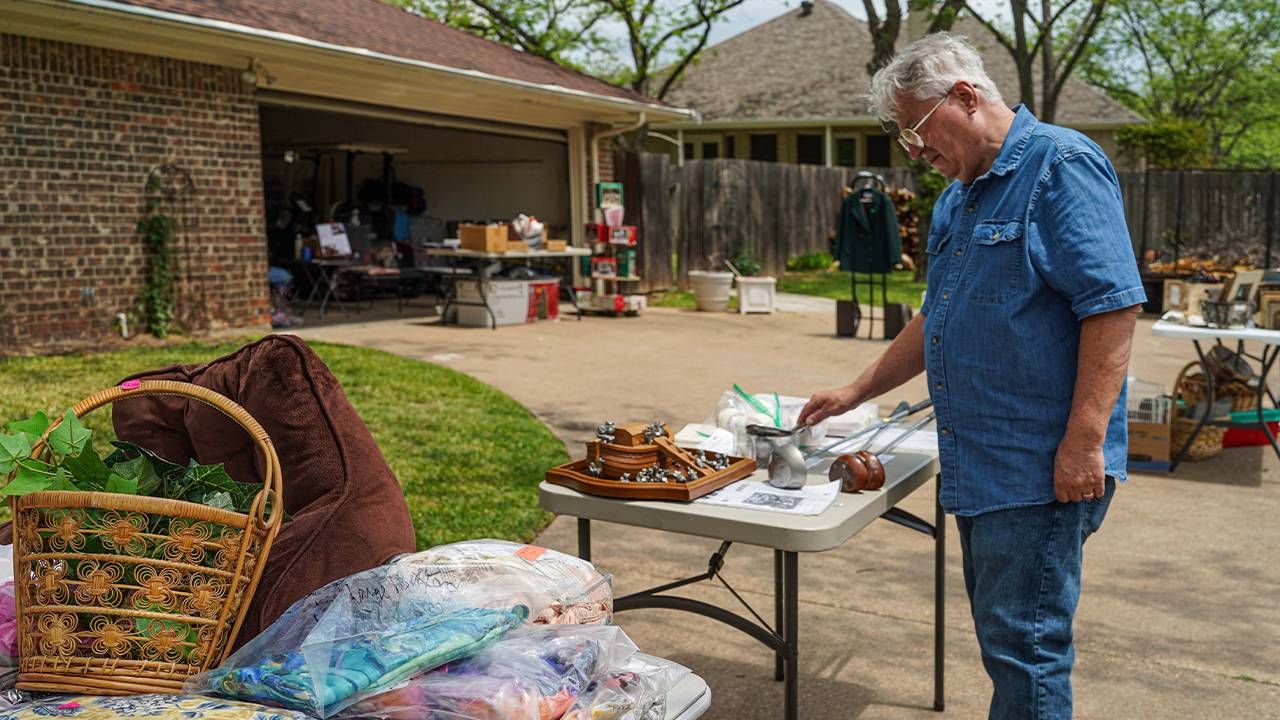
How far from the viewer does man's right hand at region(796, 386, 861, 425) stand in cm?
309

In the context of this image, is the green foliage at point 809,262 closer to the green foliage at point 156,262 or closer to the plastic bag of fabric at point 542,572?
the green foliage at point 156,262

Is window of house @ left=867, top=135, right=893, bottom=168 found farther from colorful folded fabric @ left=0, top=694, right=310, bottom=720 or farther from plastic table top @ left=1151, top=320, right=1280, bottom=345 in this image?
colorful folded fabric @ left=0, top=694, right=310, bottom=720

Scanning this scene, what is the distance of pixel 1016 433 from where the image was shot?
246 centimetres

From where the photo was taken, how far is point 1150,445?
6.74m

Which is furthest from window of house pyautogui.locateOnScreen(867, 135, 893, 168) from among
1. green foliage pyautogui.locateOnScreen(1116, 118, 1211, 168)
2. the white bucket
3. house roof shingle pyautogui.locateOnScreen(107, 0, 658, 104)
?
the white bucket

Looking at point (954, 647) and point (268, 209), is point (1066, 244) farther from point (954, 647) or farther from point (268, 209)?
point (268, 209)

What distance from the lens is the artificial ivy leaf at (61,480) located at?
1.98 m

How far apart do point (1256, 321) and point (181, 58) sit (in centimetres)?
894

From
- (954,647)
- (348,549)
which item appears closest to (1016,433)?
(348,549)

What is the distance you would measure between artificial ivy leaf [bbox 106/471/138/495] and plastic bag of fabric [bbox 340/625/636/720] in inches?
23.0

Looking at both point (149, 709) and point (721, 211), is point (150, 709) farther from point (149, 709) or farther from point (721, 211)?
point (721, 211)

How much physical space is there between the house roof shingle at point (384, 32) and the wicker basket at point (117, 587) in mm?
8442

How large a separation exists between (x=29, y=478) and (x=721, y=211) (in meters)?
17.2

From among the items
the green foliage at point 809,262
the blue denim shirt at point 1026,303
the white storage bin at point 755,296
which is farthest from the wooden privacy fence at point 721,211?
the blue denim shirt at point 1026,303
